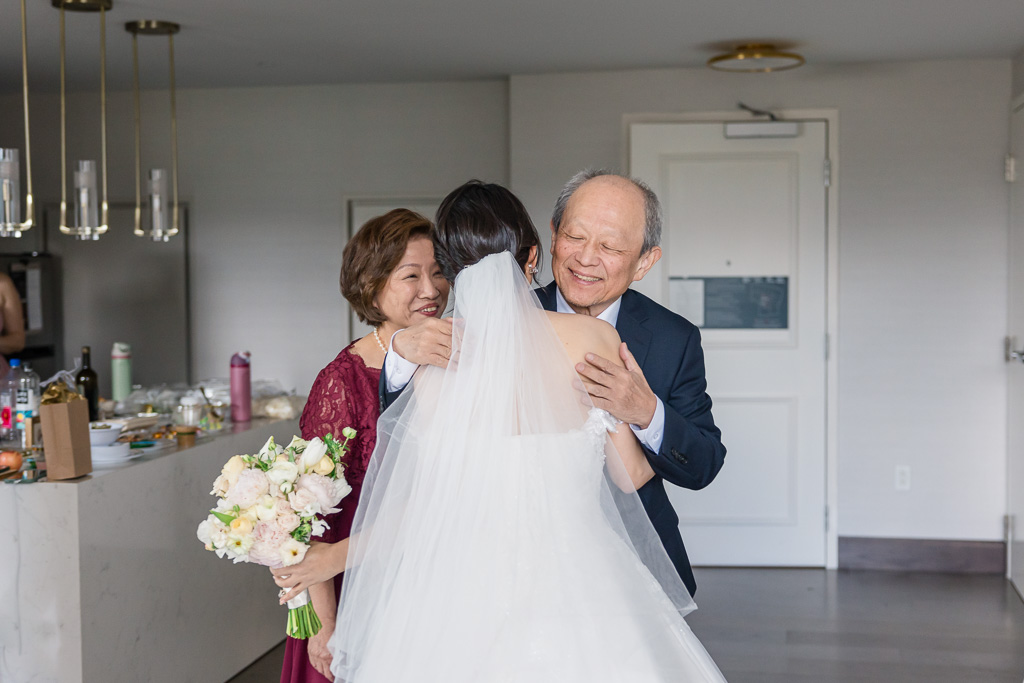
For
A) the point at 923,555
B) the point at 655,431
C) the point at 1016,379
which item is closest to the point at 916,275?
the point at 1016,379

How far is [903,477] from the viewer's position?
4973 millimetres

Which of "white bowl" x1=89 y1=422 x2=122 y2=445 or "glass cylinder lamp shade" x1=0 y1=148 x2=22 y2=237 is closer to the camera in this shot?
"white bowl" x1=89 y1=422 x2=122 y2=445

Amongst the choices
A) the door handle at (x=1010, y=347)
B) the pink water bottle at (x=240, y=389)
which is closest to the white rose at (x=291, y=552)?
the pink water bottle at (x=240, y=389)

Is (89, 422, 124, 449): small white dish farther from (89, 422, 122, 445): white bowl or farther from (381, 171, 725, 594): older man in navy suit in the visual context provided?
(381, 171, 725, 594): older man in navy suit

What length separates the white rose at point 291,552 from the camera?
1.74 metres

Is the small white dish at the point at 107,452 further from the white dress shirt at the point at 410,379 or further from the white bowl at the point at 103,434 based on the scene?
the white dress shirt at the point at 410,379

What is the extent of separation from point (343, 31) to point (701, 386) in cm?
294

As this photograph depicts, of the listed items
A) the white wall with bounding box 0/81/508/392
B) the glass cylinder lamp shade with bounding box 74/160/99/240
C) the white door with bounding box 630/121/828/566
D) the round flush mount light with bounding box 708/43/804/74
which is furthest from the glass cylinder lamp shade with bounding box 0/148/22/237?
the round flush mount light with bounding box 708/43/804/74

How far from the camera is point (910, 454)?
16.3ft

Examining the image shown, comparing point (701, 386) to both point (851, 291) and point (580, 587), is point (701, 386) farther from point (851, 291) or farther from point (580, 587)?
point (851, 291)

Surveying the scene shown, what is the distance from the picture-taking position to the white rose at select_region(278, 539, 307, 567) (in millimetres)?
1738

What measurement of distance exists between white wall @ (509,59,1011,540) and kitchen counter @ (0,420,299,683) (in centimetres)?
279

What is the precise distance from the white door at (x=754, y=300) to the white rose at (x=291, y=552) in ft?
11.4

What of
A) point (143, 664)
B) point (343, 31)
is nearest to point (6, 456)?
point (143, 664)
